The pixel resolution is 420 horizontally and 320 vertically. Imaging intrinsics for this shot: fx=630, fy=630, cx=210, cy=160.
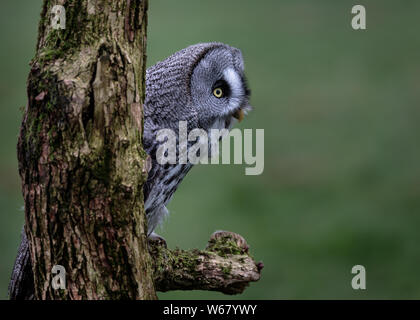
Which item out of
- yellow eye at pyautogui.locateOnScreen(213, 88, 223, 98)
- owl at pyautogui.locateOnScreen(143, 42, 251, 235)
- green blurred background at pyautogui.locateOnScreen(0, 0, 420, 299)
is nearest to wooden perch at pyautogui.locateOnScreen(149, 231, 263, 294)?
owl at pyautogui.locateOnScreen(143, 42, 251, 235)

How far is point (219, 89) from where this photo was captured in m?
3.36

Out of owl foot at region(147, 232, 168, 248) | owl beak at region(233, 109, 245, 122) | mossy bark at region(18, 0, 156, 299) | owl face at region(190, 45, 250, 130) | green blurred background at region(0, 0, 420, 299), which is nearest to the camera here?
mossy bark at region(18, 0, 156, 299)

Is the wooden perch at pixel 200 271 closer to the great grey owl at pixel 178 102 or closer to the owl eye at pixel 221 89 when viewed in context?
the great grey owl at pixel 178 102

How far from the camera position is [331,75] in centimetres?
1079

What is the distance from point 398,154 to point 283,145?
1.58 metres

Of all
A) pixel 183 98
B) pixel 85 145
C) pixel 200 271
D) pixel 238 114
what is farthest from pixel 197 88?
pixel 85 145

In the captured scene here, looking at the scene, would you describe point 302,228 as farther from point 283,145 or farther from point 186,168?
point 186,168

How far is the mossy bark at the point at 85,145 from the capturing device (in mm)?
2121

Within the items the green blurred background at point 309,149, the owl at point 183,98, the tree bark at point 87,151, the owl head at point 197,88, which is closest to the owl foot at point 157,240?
the owl at point 183,98

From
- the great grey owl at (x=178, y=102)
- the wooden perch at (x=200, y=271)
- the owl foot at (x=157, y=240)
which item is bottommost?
the wooden perch at (x=200, y=271)

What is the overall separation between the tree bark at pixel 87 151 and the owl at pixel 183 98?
0.79 m

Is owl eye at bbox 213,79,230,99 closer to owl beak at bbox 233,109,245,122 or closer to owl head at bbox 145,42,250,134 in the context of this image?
owl head at bbox 145,42,250,134

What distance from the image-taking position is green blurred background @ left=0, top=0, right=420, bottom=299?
6.59 m

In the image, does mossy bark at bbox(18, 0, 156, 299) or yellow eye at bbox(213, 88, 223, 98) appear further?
yellow eye at bbox(213, 88, 223, 98)
